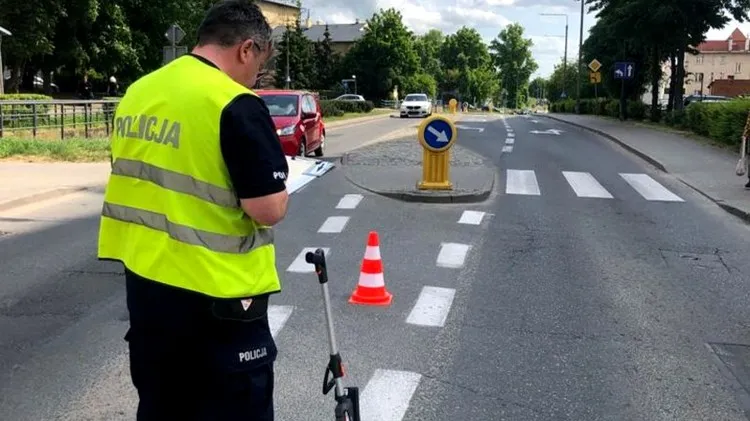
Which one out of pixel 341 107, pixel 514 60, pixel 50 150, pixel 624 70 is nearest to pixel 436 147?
pixel 50 150

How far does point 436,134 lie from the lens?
39.1 feet

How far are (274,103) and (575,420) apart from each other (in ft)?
46.6

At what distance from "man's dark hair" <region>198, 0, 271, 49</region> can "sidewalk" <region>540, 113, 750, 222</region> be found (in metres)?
10.2

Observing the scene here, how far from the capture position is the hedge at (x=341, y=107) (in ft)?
138

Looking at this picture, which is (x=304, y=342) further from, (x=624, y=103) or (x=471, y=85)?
(x=471, y=85)

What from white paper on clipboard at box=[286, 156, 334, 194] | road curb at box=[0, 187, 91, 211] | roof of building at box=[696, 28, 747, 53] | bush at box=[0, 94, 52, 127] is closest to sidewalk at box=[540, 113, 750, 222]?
white paper on clipboard at box=[286, 156, 334, 194]

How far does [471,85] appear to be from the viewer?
130375 millimetres

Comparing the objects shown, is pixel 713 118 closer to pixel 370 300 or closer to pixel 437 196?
pixel 437 196

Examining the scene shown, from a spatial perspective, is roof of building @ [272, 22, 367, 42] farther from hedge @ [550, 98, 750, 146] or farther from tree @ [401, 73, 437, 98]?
hedge @ [550, 98, 750, 146]

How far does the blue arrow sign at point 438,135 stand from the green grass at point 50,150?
8608 millimetres

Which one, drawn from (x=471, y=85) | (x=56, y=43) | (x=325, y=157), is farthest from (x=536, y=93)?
(x=325, y=157)

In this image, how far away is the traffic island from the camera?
38.8 ft

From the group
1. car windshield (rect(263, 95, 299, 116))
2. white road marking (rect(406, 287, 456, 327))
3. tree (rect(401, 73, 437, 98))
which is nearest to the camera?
white road marking (rect(406, 287, 456, 327))

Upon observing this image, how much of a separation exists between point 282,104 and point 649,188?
8433 millimetres
